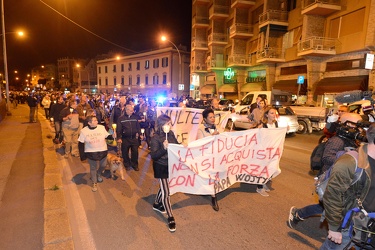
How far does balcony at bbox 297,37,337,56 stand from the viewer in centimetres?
1961

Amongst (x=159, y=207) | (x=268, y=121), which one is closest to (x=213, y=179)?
(x=159, y=207)

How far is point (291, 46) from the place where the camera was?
965 inches

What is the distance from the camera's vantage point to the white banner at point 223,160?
4324 millimetres

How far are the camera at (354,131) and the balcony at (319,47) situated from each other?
18641 millimetres

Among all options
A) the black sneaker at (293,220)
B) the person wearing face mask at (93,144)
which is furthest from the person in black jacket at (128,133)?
the black sneaker at (293,220)

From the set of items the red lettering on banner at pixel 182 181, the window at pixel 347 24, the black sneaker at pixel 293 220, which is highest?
the window at pixel 347 24

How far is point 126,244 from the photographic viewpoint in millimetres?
3619

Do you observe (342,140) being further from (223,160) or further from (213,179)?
(213,179)

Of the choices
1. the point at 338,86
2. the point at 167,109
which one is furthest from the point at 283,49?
the point at 167,109

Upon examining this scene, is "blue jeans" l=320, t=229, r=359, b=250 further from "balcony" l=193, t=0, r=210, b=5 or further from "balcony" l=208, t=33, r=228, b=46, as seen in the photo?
"balcony" l=193, t=0, r=210, b=5

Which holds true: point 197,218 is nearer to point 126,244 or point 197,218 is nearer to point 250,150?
point 126,244

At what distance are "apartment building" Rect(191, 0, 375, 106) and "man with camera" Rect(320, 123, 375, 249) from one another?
17550 mm

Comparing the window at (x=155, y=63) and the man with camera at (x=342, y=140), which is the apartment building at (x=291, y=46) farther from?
the man with camera at (x=342, y=140)

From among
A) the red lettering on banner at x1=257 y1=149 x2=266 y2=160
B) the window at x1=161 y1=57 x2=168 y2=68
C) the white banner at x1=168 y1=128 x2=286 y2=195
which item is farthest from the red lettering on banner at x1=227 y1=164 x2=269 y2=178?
the window at x1=161 y1=57 x2=168 y2=68
